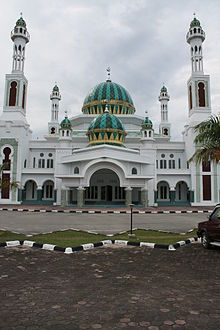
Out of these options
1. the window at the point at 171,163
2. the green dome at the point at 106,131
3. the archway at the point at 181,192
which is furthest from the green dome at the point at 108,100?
the archway at the point at 181,192

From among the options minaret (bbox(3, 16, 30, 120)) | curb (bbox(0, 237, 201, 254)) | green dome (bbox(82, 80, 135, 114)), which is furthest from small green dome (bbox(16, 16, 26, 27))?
curb (bbox(0, 237, 201, 254))

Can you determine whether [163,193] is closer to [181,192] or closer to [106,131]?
[181,192]

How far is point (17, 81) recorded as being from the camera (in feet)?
110

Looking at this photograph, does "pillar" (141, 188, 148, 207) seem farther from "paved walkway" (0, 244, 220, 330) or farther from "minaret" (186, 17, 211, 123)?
"paved walkway" (0, 244, 220, 330)

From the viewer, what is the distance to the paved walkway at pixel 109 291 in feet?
10.9

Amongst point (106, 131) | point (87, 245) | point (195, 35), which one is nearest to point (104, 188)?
point (106, 131)

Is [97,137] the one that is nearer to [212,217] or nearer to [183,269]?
[212,217]

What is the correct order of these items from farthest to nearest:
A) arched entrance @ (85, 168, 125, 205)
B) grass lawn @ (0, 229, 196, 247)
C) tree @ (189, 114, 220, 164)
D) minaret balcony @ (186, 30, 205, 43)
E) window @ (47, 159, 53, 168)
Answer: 1. window @ (47, 159, 53, 168)
2. minaret balcony @ (186, 30, 205, 43)
3. arched entrance @ (85, 168, 125, 205)
4. tree @ (189, 114, 220, 164)
5. grass lawn @ (0, 229, 196, 247)

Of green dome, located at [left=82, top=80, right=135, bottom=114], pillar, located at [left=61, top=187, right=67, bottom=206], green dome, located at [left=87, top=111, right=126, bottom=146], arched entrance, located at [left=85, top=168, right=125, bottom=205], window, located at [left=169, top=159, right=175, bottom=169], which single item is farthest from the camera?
green dome, located at [left=82, top=80, right=135, bottom=114]

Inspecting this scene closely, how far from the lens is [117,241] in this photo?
868 centimetres

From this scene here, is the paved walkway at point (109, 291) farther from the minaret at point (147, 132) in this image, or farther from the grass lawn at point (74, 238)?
the minaret at point (147, 132)

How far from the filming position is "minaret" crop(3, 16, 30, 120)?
1300 inches

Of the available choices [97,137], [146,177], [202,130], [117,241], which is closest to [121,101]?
[97,137]

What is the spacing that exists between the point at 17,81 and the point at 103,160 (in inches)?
631
